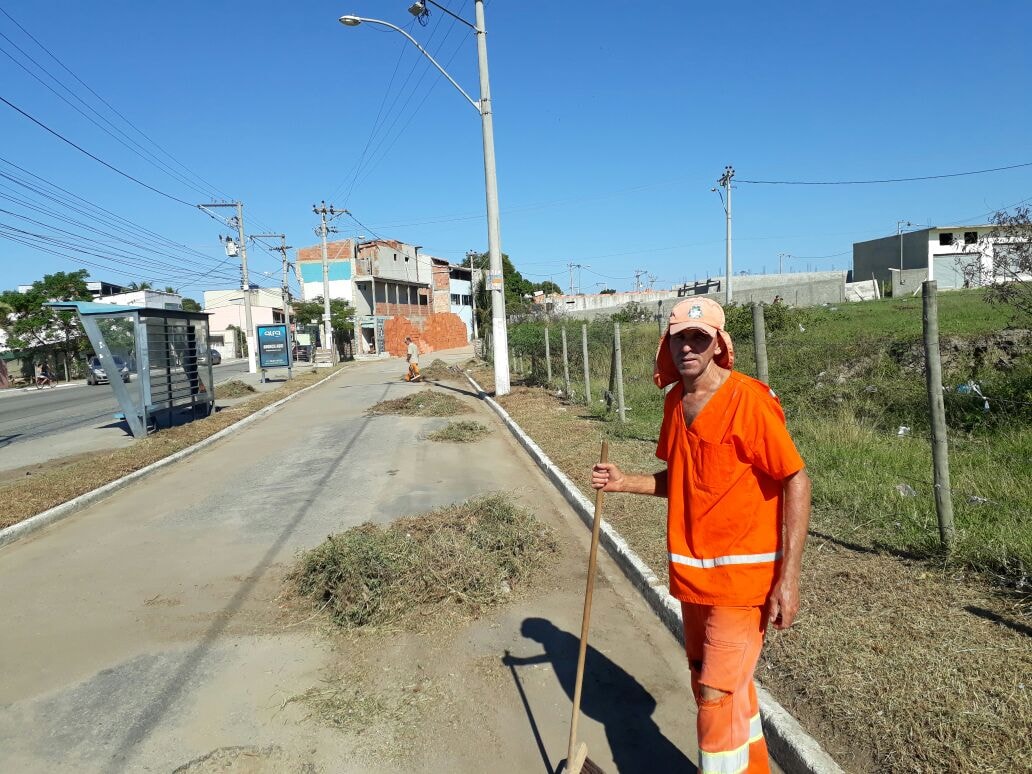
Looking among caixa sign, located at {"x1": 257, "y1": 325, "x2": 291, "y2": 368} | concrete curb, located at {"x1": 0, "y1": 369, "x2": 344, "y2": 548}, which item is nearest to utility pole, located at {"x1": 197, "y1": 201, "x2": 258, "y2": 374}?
caixa sign, located at {"x1": 257, "y1": 325, "x2": 291, "y2": 368}

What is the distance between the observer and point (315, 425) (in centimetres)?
1522

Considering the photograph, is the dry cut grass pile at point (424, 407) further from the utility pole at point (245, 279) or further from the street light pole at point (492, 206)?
the utility pole at point (245, 279)

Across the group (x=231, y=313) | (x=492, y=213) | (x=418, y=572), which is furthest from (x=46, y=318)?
(x=418, y=572)

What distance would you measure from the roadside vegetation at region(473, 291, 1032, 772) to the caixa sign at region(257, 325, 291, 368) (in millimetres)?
21467

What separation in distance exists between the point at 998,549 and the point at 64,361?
1832 inches

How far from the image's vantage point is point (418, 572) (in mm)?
4977

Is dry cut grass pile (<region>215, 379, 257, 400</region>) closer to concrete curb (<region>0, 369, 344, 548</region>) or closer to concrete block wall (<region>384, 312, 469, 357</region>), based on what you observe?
concrete curb (<region>0, 369, 344, 548</region>)

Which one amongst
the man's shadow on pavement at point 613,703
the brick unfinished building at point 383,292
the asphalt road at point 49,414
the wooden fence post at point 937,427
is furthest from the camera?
the brick unfinished building at point 383,292

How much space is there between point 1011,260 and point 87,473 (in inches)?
450

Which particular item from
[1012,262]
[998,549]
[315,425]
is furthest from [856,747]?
[315,425]

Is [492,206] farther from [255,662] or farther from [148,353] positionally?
[255,662]

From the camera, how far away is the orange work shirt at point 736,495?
2428 mm

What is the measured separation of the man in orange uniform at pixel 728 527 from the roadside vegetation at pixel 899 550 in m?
0.77

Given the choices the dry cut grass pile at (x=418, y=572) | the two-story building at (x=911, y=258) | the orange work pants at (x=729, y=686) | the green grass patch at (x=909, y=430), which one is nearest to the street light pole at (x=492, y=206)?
the green grass patch at (x=909, y=430)
